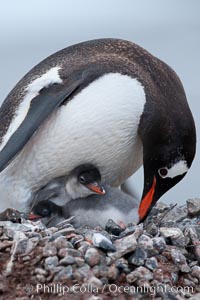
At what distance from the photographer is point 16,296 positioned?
10.9 ft

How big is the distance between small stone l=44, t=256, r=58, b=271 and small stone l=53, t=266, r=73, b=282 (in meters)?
0.04

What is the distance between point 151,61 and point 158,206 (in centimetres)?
77

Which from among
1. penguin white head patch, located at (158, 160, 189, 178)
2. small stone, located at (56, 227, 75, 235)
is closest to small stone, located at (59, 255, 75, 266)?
small stone, located at (56, 227, 75, 235)

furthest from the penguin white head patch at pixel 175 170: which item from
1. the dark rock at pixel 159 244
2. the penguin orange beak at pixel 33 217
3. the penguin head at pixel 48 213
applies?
the dark rock at pixel 159 244

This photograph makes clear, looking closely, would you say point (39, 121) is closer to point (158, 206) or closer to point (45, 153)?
point (45, 153)

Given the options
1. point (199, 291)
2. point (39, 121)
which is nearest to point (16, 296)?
point (199, 291)

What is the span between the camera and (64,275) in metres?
3.42

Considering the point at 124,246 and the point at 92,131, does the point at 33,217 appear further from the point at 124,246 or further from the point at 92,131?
the point at 124,246

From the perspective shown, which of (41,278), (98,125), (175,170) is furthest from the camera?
(175,170)

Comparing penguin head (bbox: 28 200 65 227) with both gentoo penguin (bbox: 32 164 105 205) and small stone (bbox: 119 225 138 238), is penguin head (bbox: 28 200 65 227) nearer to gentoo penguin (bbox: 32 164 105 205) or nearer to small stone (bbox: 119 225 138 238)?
gentoo penguin (bbox: 32 164 105 205)

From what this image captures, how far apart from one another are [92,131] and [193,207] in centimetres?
68

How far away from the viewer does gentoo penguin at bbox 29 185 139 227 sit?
4.37 m

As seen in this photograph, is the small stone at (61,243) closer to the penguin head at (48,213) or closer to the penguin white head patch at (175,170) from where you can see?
the penguin head at (48,213)

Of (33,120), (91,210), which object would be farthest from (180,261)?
(33,120)
